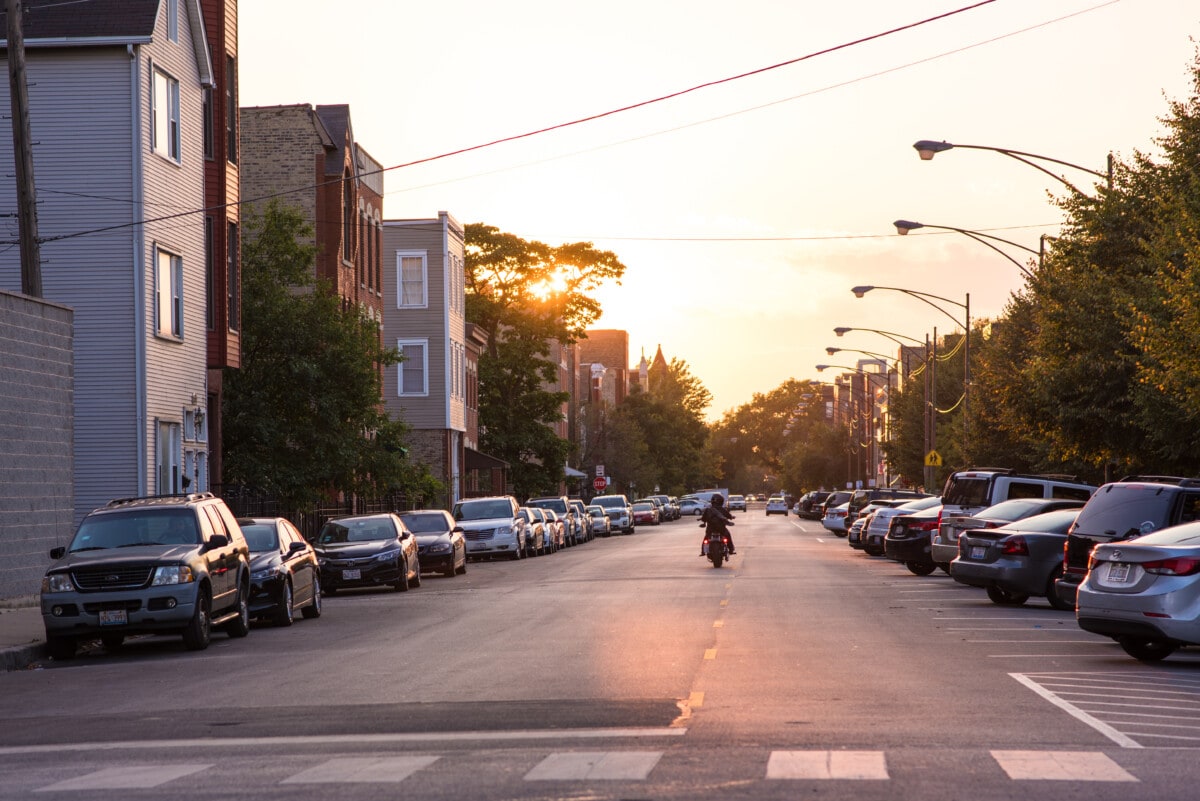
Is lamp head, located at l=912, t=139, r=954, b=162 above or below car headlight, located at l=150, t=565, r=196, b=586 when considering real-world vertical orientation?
above

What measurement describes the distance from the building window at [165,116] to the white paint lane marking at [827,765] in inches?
1023

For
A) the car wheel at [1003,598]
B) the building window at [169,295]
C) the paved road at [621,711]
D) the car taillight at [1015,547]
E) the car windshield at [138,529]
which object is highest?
the building window at [169,295]

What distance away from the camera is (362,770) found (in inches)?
393

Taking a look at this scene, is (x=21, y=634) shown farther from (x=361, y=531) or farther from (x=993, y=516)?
(x=993, y=516)

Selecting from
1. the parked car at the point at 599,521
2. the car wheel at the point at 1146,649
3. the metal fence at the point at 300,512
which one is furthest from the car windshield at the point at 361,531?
the parked car at the point at 599,521

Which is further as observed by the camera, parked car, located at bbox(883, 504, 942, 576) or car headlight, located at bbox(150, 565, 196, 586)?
parked car, located at bbox(883, 504, 942, 576)

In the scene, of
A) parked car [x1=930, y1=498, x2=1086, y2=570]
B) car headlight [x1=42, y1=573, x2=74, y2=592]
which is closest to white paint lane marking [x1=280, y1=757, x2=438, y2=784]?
car headlight [x1=42, y1=573, x2=74, y2=592]

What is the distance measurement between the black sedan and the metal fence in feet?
12.6

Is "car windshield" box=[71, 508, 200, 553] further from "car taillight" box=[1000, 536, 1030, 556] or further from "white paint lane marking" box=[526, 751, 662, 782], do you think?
"car taillight" box=[1000, 536, 1030, 556]

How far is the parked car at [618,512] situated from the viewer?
7594cm

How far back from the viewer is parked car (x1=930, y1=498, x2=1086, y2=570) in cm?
2733

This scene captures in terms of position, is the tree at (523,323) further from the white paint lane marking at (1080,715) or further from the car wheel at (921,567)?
the white paint lane marking at (1080,715)

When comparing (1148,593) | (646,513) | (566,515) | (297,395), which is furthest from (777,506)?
(1148,593)

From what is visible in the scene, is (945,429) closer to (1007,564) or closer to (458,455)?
(458,455)
